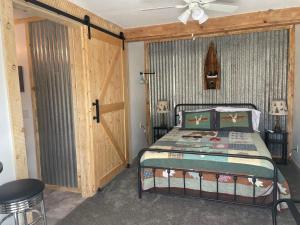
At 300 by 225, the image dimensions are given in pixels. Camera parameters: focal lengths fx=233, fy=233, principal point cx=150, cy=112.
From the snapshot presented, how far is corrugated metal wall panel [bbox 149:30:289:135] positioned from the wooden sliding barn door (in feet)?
3.72

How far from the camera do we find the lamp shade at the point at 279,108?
155 inches

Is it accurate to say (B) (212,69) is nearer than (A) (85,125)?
No

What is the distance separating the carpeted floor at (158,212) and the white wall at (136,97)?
1.61 metres

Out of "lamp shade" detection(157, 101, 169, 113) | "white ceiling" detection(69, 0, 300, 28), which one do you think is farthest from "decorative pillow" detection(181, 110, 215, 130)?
"white ceiling" detection(69, 0, 300, 28)

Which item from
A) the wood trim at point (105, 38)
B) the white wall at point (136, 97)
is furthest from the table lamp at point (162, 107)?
the wood trim at point (105, 38)

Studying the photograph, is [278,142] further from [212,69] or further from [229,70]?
[212,69]

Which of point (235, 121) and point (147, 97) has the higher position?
point (147, 97)

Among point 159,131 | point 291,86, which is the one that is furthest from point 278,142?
point 159,131

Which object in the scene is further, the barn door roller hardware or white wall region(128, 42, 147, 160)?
white wall region(128, 42, 147, 160)

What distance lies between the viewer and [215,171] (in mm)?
2607

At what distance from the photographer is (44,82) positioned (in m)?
3.27

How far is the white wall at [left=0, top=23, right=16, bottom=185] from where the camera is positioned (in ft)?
6.31

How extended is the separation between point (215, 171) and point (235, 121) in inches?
65.6

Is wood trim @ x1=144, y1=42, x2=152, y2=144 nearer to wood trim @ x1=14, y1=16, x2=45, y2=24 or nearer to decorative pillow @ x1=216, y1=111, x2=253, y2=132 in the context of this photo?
decorative pillow @ x1=216, y1=111, x2=253, y2=132
